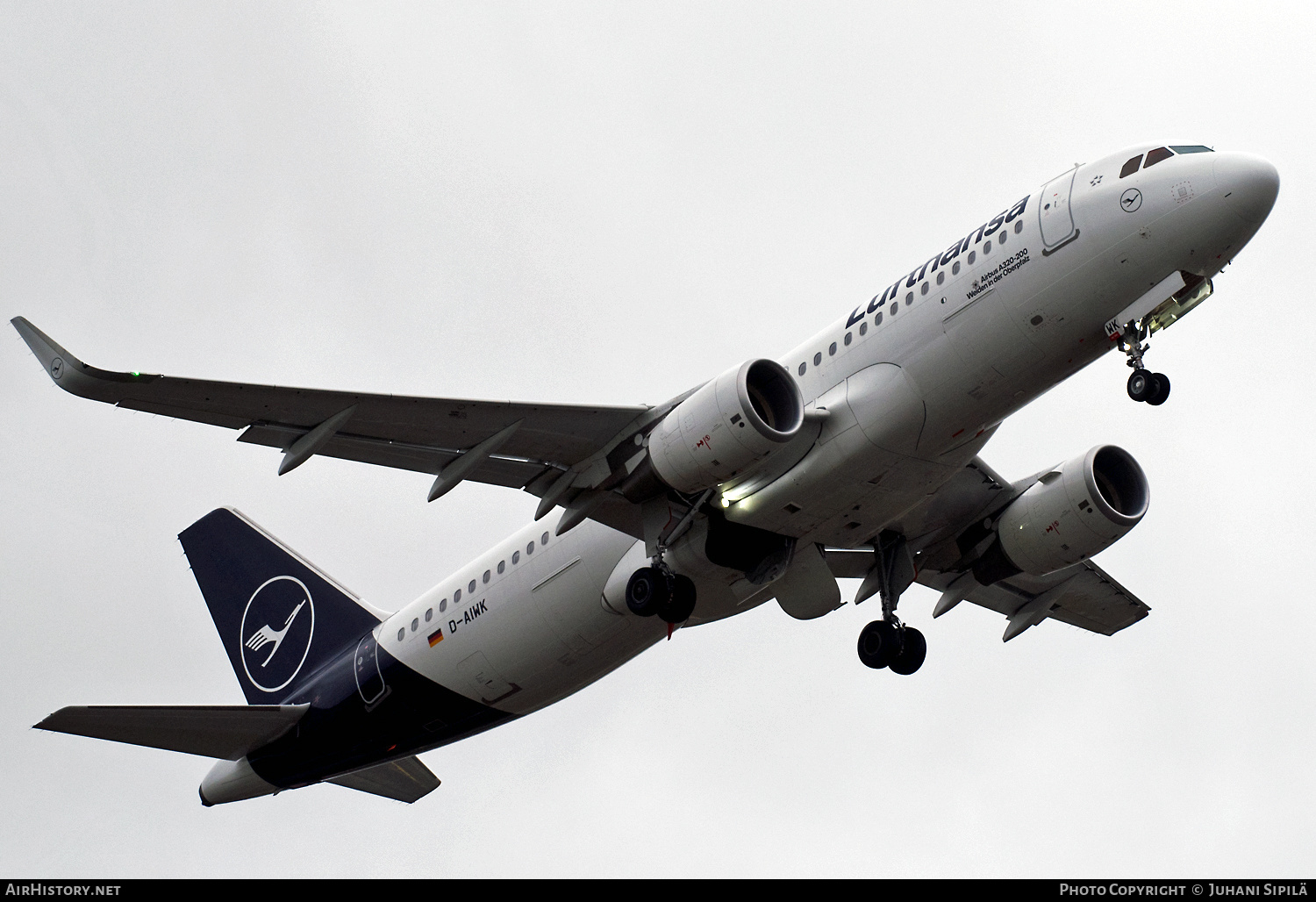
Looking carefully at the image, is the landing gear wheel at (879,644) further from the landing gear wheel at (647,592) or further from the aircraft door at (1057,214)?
the aircraft door at (1057,214)

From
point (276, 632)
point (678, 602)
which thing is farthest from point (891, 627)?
point (276, 632)

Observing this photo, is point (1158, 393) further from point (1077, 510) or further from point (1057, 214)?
point (1077, 510)

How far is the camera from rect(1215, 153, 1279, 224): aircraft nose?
1962 cm

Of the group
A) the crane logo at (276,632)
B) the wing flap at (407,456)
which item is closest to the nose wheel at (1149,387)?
the wing flap at (407,456)

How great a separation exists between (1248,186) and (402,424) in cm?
1278

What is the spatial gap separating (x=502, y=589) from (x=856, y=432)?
747 cm

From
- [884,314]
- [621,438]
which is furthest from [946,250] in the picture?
[621,438]

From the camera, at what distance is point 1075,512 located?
25.0m

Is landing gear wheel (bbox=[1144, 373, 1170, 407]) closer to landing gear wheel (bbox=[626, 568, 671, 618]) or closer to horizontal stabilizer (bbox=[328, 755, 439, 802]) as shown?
landing gear wheel (bbox=[626, 568, 671, 618])

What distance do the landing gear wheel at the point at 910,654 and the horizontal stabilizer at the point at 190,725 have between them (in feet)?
37.1

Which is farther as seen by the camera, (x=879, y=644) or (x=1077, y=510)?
(x=879, y=644)

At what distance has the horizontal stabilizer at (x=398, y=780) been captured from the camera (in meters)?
29.1

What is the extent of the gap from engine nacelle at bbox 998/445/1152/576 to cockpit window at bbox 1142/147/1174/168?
20.6ft
